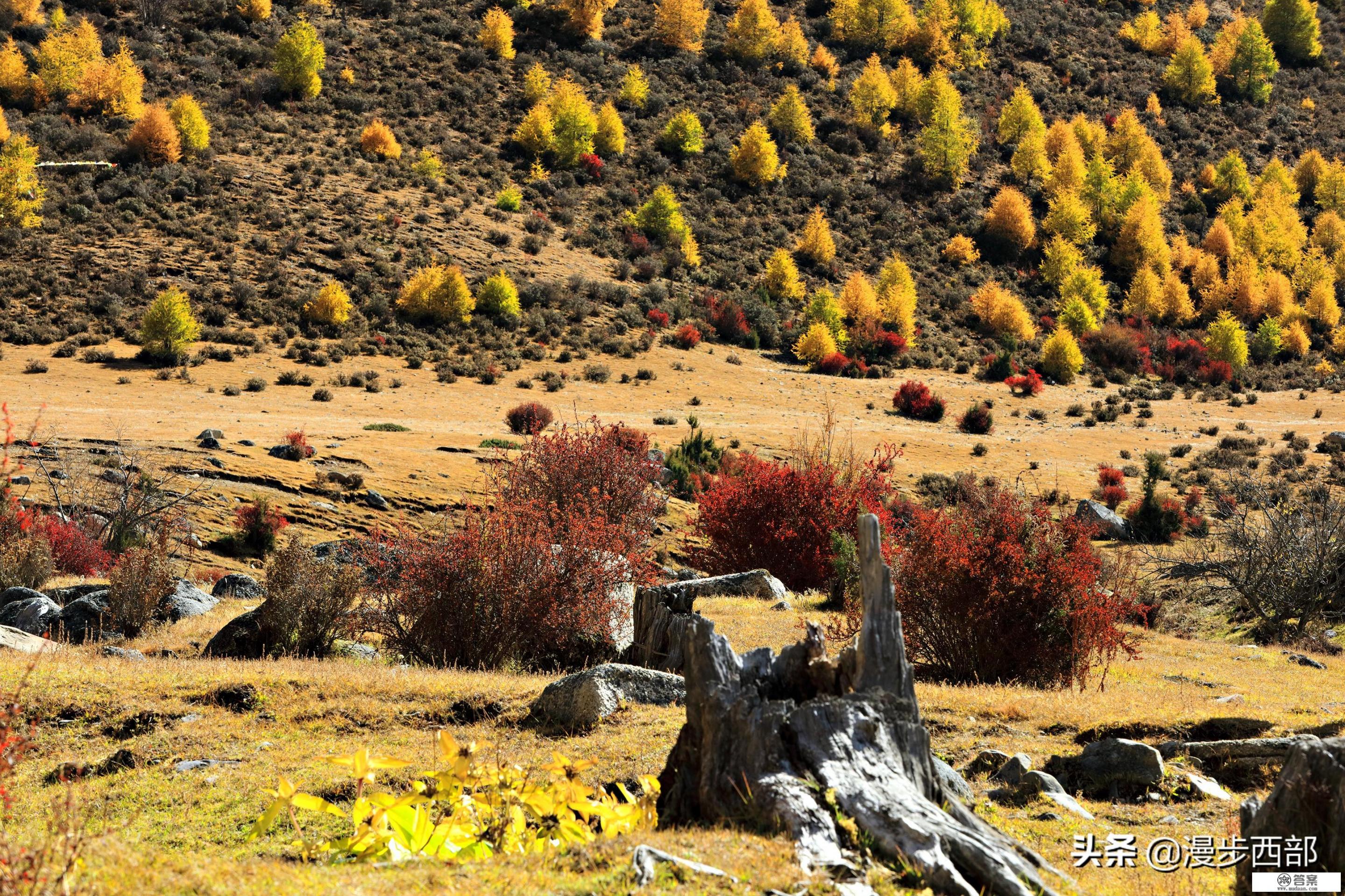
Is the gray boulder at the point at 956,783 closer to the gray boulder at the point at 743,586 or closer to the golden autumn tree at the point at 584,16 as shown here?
the gray boulder at the point at 743,586

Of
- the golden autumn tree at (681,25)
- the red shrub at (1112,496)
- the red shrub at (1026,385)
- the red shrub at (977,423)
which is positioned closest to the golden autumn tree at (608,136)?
the golden autumn tree at (681,25)

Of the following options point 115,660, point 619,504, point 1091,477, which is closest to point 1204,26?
point 1091,477

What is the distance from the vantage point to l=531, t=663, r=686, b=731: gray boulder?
783 cm

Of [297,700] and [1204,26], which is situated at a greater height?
[1204,26]

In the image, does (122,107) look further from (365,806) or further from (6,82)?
(365,806)

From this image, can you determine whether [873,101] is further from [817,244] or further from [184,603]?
[184,603]

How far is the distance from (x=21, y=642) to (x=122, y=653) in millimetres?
856

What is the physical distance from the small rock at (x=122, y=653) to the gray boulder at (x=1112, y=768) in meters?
8.08

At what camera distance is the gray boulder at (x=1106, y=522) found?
29.4 metres

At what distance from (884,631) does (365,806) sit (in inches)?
88.1

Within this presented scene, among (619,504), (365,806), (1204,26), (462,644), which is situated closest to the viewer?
(365,806)

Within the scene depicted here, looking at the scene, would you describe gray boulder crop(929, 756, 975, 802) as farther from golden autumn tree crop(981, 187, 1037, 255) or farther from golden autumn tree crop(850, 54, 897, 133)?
golden autumn tree crop(850, 54, 897, 133)

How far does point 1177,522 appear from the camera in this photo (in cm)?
3006

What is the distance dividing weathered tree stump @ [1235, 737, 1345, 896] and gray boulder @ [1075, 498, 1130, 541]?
2597cm
